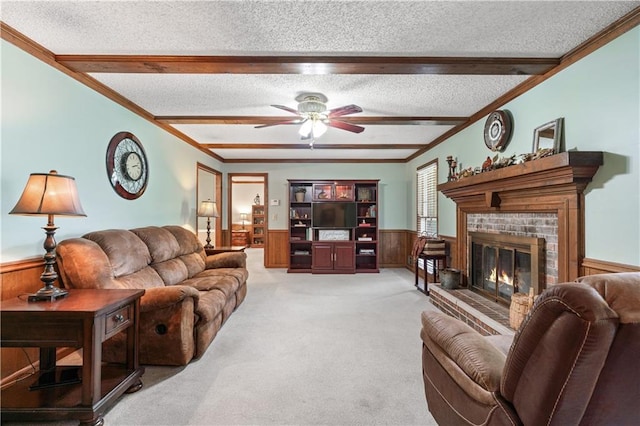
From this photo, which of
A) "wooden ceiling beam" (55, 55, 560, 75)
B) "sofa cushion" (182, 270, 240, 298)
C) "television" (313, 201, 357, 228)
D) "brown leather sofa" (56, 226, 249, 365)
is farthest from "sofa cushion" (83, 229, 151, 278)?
"television" (313, 201, 357, 228)

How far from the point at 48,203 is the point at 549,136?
12.6 ft

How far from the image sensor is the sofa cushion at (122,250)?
267 cm

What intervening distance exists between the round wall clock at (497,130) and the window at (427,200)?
159 centimetres

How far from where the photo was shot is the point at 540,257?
8.80 ft

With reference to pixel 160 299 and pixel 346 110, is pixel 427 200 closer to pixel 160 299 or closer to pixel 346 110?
pixel 346 110

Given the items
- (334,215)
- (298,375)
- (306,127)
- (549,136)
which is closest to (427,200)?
(334,215)

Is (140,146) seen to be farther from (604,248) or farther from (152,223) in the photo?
(604,248)

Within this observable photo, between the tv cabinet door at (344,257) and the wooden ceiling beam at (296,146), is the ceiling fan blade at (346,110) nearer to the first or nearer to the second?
the wooden ceiling beam at (296,146)

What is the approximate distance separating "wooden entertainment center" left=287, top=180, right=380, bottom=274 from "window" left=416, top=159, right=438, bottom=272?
893 millimetres

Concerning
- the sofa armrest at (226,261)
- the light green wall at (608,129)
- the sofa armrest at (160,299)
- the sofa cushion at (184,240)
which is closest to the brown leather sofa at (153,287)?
the sofa armrest at (160,299)

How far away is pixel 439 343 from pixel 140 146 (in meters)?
3.85

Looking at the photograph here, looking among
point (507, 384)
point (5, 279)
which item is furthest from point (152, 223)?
point (507, 384)

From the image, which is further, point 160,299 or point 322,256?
point 322,256

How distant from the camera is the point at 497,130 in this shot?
11.2ft
